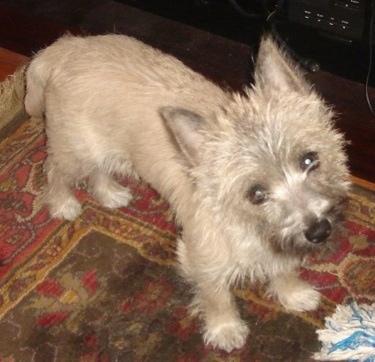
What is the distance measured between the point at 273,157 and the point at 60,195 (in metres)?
1.30

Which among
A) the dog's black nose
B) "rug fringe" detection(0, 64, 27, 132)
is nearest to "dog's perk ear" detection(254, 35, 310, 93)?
the dog's black nose

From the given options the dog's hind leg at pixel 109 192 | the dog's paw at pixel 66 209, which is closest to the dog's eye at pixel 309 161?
the dog's hind leg at pixel 109 192

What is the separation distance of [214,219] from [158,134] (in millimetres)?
351

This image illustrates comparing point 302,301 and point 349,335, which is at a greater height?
point 349,335

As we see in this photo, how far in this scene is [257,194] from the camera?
1829 millimetres

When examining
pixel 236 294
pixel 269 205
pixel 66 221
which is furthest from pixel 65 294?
pixel 269 205

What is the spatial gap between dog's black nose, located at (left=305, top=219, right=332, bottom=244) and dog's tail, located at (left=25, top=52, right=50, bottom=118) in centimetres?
119

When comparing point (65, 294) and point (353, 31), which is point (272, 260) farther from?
point (353, 31)

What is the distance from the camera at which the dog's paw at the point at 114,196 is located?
285 centimetres

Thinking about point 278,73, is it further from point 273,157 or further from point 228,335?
point 228,335

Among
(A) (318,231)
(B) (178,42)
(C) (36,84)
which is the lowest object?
(B) (178,42)

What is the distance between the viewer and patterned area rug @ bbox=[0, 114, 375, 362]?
7.94 feet

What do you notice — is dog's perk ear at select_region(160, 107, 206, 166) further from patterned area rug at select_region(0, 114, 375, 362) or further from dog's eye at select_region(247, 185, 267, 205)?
patterned area rug at select_region(0, 114, 375, 362)

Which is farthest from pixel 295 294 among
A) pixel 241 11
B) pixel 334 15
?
pixel 241 11
